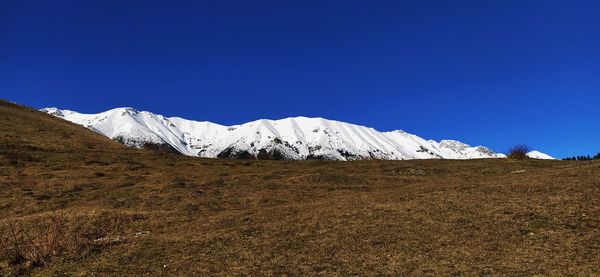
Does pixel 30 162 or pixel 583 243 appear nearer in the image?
pixel 583 243

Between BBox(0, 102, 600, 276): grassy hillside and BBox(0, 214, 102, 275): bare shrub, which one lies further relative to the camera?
BBox(0, 214, 102, 275): bare shrub

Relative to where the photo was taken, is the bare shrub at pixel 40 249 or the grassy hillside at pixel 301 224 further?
the bare shrub at pixel 40 249

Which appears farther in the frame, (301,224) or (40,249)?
(301,224)

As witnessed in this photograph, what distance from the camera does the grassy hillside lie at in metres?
13.0

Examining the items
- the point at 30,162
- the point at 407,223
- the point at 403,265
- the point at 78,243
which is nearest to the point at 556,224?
the point at 407,223

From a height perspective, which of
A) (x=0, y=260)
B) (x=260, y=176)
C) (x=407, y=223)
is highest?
(x=260, y=176)

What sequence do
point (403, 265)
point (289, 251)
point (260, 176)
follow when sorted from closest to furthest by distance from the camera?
point (403, 265) < point (289, 251) < point (260, 176)

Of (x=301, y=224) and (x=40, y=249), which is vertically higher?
(x=301, y=224)

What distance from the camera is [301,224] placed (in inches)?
688

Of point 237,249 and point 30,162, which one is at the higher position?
point 30,162

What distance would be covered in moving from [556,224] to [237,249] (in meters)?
9.77

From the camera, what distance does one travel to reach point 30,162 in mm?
40344

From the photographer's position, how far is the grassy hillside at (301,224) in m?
13.0

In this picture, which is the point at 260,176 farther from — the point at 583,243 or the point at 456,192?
the point at 583,243
